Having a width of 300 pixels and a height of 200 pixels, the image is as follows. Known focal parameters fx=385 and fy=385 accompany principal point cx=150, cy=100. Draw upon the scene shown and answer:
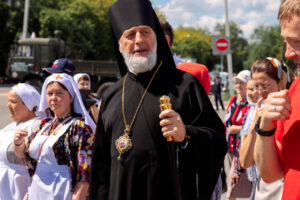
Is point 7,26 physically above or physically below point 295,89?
above

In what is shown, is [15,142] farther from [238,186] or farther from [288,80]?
[238,186]

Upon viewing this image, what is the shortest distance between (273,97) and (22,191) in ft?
9.08

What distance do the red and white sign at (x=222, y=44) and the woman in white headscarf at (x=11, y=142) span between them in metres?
13.7

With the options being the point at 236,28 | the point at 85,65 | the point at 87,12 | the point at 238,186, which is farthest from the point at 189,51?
the point at 238,186

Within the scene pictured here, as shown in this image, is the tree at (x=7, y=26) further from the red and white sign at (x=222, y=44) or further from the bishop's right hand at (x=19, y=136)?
the bishop's right hand at (x=19, y=136)

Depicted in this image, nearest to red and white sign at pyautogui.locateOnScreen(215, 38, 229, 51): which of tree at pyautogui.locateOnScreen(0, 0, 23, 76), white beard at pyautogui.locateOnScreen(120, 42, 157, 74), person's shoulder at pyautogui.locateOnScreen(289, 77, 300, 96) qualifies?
white beard at pyautogui.locateOnScreen(120, 42, 157, 74)

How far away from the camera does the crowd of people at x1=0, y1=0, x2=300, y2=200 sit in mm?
1670

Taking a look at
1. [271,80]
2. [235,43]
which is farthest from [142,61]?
[235,43]

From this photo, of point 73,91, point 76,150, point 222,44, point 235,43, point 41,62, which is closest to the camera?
point 76,150

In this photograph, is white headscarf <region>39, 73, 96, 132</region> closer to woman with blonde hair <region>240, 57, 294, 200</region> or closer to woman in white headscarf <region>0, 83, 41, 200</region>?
woman in white headscarf <region>0, 83, 41, 200</region>

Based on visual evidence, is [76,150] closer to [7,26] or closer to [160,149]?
[160,149]

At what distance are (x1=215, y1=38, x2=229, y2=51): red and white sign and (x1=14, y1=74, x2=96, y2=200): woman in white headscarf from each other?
13963mm

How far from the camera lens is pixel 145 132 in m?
2.31

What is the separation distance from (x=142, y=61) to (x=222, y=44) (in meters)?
14.7
